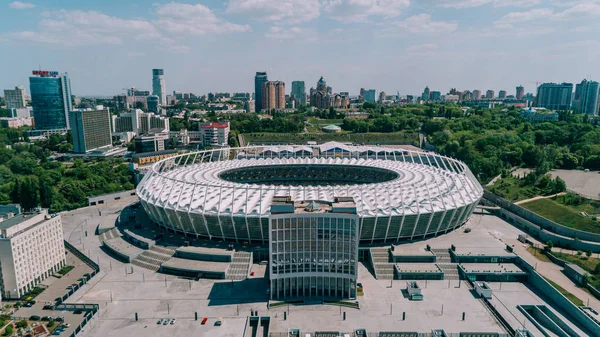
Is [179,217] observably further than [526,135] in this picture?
No

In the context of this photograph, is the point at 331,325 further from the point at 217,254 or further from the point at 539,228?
the point at 539,228

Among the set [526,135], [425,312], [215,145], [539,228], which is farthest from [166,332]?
[526,135]

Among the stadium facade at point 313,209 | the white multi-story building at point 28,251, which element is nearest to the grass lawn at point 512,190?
the stadium facade at point 313,209

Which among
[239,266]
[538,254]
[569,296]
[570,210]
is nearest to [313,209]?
[239,266]

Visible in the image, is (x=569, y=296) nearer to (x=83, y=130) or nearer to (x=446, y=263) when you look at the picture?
(x=446, y=263)

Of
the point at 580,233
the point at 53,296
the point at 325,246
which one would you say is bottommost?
the point at 53,296

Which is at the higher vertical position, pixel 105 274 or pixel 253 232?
pixel 253 232
